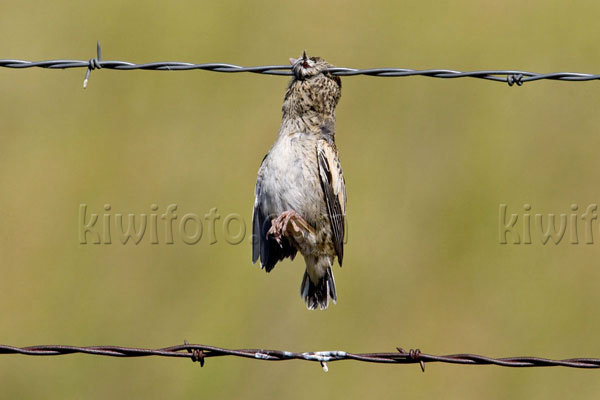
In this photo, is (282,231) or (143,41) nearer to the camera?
(282,231)

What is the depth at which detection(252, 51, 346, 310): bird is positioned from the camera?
727 cm

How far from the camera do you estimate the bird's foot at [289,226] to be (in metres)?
7.19

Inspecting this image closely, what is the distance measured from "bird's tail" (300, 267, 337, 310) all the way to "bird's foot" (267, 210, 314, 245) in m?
0.60

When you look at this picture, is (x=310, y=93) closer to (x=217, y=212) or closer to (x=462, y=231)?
(x=217, y=212)

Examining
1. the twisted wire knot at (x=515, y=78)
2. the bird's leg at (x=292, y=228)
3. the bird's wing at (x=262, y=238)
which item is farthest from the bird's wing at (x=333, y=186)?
the twisted wire knot at (x=515, y=78)

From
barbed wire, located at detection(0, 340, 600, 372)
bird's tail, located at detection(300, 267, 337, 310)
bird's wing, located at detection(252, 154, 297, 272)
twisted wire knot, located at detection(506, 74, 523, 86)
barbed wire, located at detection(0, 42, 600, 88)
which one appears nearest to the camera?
barbed wire, located at detection(0, 340, 600, 372)

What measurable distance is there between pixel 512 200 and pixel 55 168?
21.0 feet

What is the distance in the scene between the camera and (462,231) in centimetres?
1227

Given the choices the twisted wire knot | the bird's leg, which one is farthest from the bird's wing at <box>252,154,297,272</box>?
the twisted wire knot

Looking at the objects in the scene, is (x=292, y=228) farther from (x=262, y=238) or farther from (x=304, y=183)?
(x=304, y=183)

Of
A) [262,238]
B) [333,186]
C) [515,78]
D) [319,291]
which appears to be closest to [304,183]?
[333,186]

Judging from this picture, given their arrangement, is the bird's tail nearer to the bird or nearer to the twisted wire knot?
the bird

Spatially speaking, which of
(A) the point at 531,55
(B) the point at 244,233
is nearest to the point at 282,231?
(B) the point at 244,233

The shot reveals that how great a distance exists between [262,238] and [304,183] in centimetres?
65
